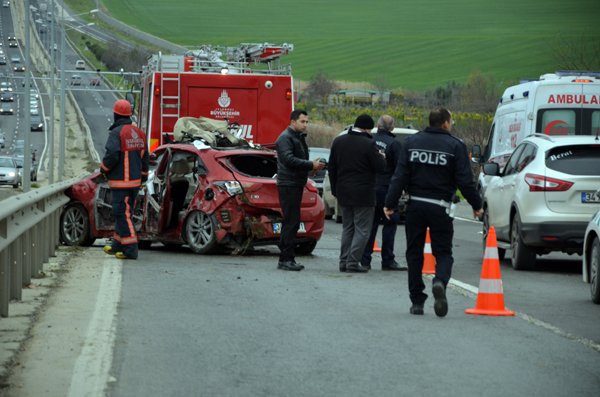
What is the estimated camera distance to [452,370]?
8.78 m

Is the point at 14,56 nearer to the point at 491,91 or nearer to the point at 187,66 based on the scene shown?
the point at 491,91

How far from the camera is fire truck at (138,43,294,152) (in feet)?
84.4

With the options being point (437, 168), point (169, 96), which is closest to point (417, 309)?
point (437, 168)

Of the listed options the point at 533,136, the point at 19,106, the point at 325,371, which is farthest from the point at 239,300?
the point at 19,106

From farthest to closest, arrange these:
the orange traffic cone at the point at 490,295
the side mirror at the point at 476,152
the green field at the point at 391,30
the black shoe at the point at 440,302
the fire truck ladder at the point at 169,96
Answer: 1. the green field at the point at 391,30
2. the fire truck ladder at the point at 169,96
3. the side mirror at the point at 476,152
4. the orange traffic cone at the point at 490,295
5. the black shoe at the point at 440,302

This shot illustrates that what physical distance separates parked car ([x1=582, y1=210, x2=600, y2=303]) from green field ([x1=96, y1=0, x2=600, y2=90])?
89.5 meters

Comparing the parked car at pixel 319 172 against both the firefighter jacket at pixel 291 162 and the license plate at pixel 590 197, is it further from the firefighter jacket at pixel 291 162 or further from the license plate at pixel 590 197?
the license plate at pixel 590 197

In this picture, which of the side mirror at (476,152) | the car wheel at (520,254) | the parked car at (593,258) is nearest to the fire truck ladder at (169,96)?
the side mirror at (476,152)

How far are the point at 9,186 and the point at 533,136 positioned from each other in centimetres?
4899

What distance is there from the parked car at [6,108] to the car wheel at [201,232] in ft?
357

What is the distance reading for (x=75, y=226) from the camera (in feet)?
63.7

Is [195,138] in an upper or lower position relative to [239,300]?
upper

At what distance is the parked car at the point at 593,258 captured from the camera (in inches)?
523

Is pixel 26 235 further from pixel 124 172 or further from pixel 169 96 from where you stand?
pixel 169 96
